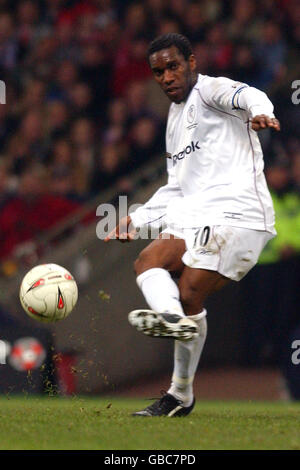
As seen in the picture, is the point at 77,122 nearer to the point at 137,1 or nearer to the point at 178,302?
the point at 137,1

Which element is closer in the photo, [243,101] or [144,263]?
[243,101]

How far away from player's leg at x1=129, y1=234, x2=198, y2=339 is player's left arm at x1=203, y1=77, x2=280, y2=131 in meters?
0.80

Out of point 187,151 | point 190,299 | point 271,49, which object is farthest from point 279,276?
point 190,299

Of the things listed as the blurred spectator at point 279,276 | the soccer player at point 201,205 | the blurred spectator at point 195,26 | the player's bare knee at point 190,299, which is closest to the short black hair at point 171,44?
the soccer player at point 201,205

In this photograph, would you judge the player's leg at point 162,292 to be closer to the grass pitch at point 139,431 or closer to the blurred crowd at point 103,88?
the grass pitch at point 139,431

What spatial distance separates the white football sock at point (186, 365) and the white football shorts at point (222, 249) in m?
0.39

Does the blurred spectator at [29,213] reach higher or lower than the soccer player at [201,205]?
lower

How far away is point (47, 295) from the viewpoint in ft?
19.2

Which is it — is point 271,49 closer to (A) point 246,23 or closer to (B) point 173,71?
(A) point 246,23

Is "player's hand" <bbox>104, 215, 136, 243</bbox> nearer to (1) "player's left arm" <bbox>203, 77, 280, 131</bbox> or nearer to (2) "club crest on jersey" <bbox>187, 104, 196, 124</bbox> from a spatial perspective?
(2) "club crest on jersey" <bbox>187, 104, 196, 124</bbox>

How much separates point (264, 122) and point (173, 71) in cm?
86

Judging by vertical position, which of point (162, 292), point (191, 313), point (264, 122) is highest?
point (264, 122)

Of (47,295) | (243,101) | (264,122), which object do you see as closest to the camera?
(264,122)

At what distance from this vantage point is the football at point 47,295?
231 inches
